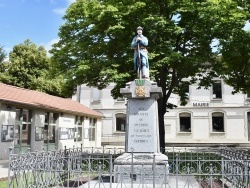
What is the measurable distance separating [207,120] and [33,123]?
22996 mm

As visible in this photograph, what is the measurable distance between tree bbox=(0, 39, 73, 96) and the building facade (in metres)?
9.39

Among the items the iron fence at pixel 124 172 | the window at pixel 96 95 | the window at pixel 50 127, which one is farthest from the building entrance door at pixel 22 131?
the window at pixel 96 95

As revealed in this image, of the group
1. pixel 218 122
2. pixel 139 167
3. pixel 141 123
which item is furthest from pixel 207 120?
pixel 139 167

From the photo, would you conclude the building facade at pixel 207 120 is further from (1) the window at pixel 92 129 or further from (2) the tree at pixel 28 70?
(2) the tree at pixel 28 70

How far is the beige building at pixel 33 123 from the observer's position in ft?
64.7

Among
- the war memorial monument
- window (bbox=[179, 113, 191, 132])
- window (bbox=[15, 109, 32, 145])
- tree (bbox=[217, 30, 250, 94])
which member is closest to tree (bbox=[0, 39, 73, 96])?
window (bbox=[15, 109, 32, 145])

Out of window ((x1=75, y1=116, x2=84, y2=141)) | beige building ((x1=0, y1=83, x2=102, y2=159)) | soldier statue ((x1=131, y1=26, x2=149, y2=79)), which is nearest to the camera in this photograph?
soldier statue ((x1=131, y1=26, x2=149, y2=79))

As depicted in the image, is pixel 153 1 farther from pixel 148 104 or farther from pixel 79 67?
pixel 148 104

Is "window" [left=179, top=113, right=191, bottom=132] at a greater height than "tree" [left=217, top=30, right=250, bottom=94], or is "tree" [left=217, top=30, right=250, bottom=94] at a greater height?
"tree" [left=217, top=30, right=250, bottom=94]

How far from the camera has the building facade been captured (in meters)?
37.9

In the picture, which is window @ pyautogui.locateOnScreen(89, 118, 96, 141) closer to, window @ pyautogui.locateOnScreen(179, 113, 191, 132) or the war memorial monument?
window @ pyautogui.locateOnScreen(179, 113, 191, 132)

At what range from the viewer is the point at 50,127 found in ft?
84.3

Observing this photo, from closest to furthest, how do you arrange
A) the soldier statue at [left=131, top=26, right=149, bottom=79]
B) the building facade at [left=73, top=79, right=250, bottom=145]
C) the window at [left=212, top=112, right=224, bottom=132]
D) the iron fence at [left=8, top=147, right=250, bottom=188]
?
the iron fence at [left=8, top=147, right=250, bottom=188], the soldier statue at [left=131, top=26, right=149, bottom=79], the building facade at [left=73, top=79, right=250, bottom=145], the window at [left=212, top=112, right=224, bottom=132]

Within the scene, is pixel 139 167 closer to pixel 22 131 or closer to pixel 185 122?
pixel 22 131
